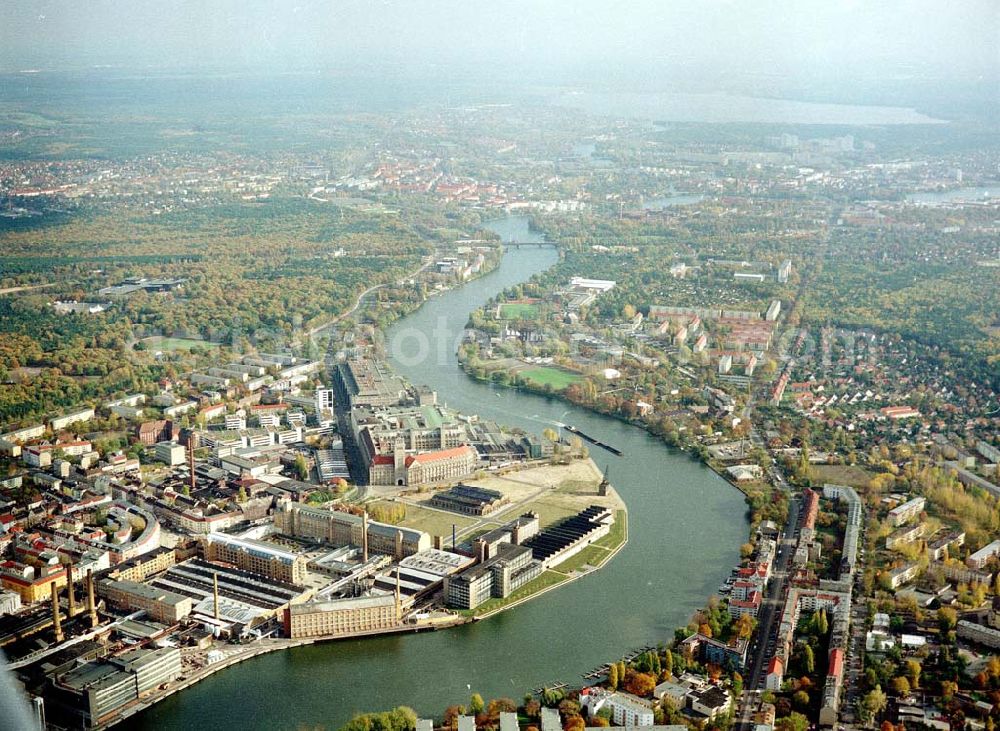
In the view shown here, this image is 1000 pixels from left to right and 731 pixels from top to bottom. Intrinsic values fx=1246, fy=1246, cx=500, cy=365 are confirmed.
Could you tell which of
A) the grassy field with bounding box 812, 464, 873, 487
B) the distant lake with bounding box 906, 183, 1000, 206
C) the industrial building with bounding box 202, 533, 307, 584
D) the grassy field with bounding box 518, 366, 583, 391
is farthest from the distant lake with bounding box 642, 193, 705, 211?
the industrial building with bounding box 202, 533, 307, 584

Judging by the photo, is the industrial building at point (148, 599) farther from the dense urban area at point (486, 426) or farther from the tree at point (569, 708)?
the tree at point (569, 708)

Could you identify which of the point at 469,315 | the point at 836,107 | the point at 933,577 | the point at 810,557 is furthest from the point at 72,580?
the point at 836,107

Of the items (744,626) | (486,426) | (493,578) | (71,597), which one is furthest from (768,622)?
(486,426)

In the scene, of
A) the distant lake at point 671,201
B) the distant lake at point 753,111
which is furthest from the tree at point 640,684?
the distant lake at point 753,111

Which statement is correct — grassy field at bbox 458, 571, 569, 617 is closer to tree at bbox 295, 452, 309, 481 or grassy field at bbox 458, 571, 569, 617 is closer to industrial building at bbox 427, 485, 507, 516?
industrial building at bbox 427, 485, 507, 516

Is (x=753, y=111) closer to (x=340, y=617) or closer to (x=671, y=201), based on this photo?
(x=671, y=201)

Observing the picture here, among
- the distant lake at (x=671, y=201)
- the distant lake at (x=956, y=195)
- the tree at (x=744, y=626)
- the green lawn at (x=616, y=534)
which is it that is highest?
the distant lake at (x=956, y=195)
